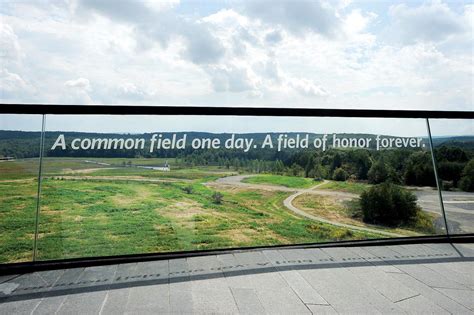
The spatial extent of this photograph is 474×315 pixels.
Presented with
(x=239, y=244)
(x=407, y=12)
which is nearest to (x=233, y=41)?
(x=407, y=12)

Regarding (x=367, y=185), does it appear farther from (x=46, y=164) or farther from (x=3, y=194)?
(x=3, y=194)

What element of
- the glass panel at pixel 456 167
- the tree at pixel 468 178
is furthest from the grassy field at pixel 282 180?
the tree at pixel 468 178

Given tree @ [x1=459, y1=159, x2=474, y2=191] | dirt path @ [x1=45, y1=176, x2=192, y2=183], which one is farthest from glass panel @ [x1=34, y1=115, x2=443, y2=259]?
tree @ [x1=459, y1=159, x2=474, y2=191]

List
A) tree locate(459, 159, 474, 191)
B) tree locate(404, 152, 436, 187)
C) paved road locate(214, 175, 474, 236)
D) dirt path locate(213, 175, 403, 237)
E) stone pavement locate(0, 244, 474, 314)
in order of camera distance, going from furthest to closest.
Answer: tree locate(459, 159, 474, 191) < tree locate(404, 152, 436, 187) < paved road locate(214, 175, 474, 236) < dirt path locate(213, 175, 403, 237) < stone pavement locate(0, 244, 474, 314)

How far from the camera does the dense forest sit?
265cm

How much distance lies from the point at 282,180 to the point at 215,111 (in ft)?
3.02

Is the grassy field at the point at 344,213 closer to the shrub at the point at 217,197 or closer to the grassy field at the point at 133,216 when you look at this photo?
the grassy field at the point at 133,216

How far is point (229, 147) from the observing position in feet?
8.87

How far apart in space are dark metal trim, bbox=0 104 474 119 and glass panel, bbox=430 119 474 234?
141 mm

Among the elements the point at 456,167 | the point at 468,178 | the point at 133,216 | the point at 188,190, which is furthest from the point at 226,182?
the point at 468,178

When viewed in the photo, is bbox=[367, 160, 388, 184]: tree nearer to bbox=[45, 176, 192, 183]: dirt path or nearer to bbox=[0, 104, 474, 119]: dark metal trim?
bbox=[0, 104, 474, 119]: dark metal trim

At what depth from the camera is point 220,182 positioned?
2764mm

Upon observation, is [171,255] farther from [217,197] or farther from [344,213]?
[344,213]

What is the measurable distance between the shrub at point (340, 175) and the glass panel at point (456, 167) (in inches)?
31.9
